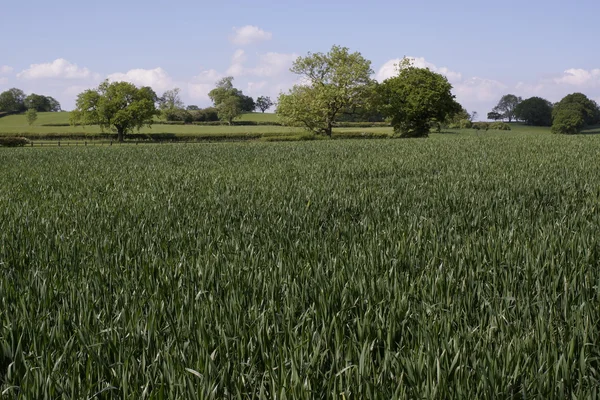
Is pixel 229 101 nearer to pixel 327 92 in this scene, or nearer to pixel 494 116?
pixel 327 92

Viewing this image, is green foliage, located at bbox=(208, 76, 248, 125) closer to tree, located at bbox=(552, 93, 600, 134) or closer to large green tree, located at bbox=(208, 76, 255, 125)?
large green tree, located at bbox=(208, 76, 255, 125)

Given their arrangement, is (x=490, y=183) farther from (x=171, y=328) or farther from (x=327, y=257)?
(x=171, y=328)

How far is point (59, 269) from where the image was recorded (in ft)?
18.2

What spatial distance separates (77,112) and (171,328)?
301 ft

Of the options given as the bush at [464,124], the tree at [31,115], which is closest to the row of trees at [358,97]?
the bush at [464,124]

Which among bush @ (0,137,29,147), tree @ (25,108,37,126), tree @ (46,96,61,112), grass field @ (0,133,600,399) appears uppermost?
tree @ (46,96,61,112)

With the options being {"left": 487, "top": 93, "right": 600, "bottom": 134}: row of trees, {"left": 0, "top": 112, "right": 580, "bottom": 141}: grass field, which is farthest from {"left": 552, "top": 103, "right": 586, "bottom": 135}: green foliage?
{"left": 0, "top": 112, "right": 580, "bottom": 141}: grass field

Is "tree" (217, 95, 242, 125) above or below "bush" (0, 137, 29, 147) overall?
above

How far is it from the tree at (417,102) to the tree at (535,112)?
78789mm

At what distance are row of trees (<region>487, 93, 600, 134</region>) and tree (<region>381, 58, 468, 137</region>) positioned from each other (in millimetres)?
52677

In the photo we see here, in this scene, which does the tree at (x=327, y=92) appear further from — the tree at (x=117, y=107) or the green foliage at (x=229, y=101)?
the green foliage at (x=229, y=101)

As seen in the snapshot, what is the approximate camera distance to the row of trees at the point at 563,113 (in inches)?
4670

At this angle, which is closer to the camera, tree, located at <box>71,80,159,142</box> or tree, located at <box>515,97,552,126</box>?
tree, located at <box>71,80,159,142</box>

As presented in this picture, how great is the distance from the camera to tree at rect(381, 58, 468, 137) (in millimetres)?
74875
